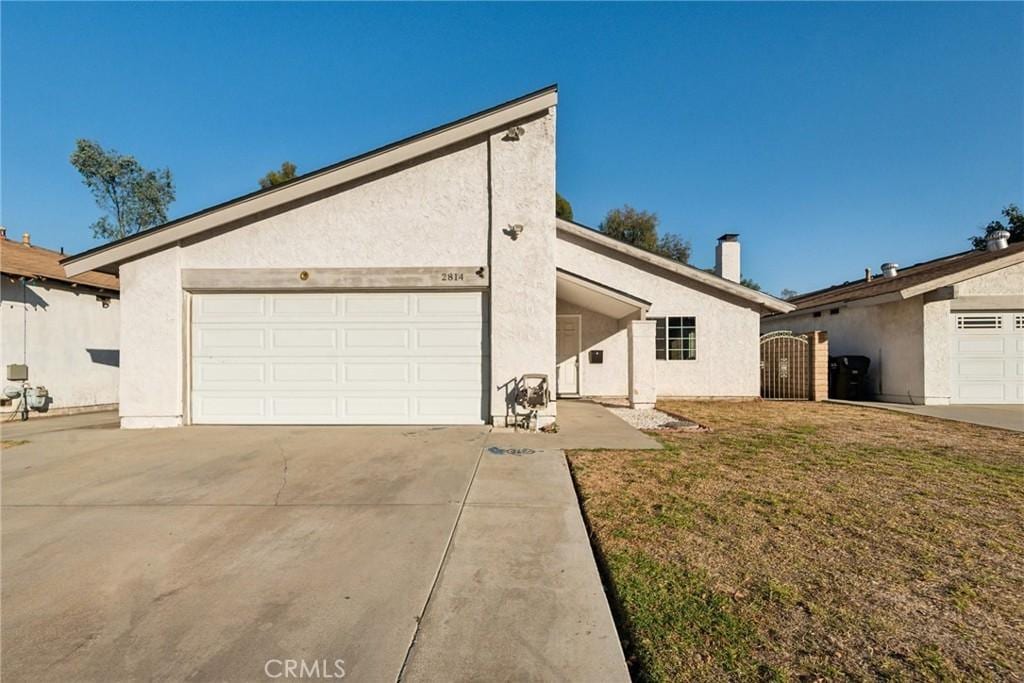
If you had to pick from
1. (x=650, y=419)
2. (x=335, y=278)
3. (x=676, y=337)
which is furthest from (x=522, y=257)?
(x=676, y=337)

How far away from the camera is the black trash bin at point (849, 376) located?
45.5 ft

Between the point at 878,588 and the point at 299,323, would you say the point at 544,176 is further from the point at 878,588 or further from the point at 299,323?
the point at 878,588

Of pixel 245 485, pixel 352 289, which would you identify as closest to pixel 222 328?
pixel 352 289

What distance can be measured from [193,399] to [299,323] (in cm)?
244

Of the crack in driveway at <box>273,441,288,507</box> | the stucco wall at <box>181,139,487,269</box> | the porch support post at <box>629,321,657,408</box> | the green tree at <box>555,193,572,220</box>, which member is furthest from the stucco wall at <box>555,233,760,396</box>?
the green tree at <box>555,193,572,220</box>

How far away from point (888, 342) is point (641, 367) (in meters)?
8.23

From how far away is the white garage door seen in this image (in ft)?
27.8

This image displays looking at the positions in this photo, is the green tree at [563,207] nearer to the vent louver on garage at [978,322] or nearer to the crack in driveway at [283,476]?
the vent louver on garage at [978,322]

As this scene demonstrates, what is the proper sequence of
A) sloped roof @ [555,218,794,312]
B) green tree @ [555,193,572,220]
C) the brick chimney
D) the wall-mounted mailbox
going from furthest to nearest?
green tree @ [555,193,572,220], the brick chimney, sloped roof @ [555,218,794,312], the wall-mounted mailbox

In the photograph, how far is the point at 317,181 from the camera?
821 centimetres

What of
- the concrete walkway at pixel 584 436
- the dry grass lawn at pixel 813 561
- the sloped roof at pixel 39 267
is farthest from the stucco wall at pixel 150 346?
the dry grass lawn at pixel 813 561

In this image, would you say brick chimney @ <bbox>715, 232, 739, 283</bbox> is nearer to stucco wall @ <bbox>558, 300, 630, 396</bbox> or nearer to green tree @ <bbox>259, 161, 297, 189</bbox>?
stucco wall @ <bbox>558, 300, 630, 396</bbox>

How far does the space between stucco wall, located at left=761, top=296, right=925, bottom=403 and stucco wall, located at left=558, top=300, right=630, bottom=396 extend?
767 centimetres

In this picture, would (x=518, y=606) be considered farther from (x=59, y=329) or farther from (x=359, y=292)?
(x=59, y=329)
